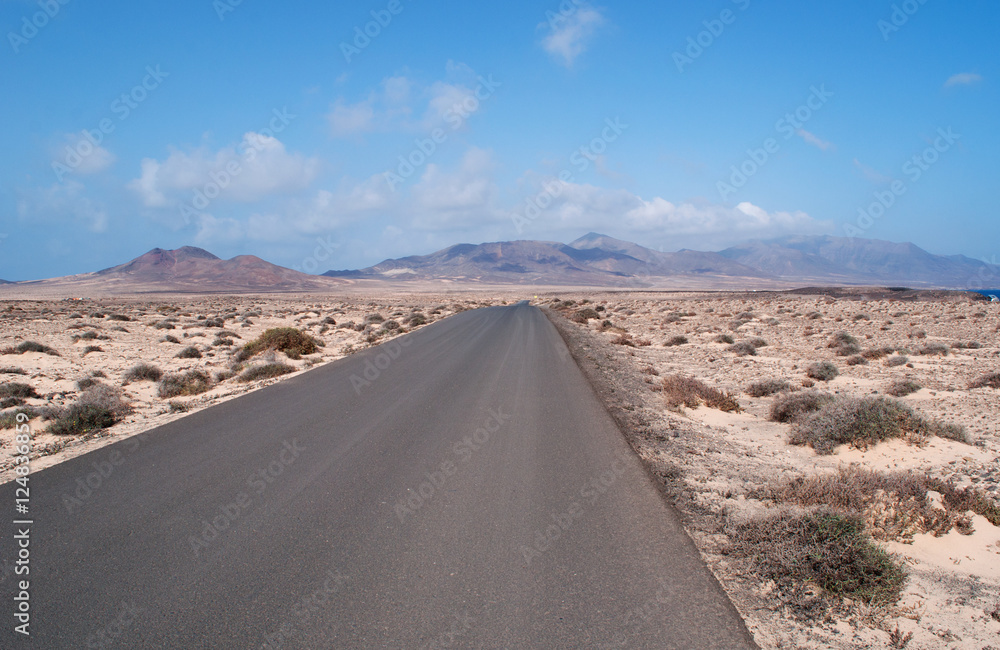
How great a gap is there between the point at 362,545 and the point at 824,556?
390cm

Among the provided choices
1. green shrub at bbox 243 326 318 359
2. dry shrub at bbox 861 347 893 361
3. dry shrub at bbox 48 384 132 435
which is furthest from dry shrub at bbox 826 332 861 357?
dry shrub at bbox 48 384 132 435

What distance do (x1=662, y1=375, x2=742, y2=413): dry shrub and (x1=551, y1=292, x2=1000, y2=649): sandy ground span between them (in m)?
0.26

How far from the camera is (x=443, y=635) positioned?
346cm

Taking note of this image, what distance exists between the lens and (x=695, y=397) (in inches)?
457

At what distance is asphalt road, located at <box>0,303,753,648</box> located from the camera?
355cm

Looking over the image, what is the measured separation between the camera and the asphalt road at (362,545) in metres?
3.55

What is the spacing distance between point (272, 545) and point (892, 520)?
5926 millimetres

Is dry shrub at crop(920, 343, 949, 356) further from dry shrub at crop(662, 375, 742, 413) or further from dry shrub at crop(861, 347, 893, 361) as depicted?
dry shrub at crop(662, 375, 742, 413)

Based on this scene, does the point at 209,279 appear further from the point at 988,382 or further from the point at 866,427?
the point at 866,427

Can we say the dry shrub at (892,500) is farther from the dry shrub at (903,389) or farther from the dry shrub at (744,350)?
the dry shrub at (744,350)

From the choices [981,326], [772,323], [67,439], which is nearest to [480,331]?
Result: [772,323]

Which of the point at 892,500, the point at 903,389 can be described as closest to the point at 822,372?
the point at 903,389

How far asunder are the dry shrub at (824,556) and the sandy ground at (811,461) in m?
0.14

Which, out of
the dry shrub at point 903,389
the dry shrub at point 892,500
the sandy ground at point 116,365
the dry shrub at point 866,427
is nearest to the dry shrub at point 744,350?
the dry shrub at point 903,389
